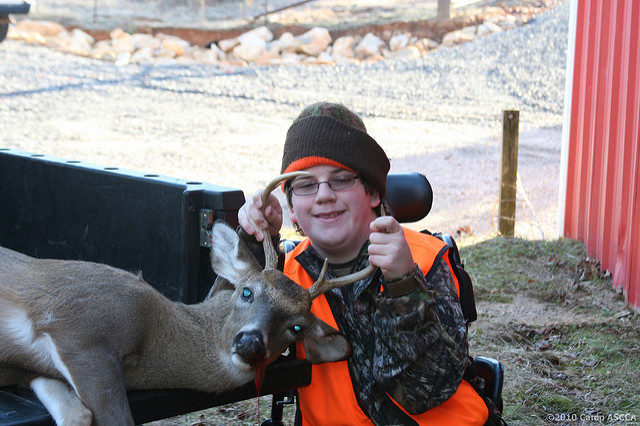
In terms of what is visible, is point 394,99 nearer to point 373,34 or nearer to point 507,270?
point 373,34

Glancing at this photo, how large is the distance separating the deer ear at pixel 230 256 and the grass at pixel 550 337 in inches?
52.6

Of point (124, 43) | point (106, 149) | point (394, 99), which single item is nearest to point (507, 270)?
point (106, 149)

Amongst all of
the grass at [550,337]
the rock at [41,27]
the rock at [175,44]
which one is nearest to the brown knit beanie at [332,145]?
the grass at [550,337]

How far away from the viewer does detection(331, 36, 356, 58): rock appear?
16969 millimetres

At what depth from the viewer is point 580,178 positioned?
7.26m

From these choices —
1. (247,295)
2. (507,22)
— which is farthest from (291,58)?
(247,295)

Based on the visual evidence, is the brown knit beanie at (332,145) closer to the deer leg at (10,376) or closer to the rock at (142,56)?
the deer leg at (10,376)

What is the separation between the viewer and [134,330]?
2662 millimetres

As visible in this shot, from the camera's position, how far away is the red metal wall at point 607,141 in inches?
238

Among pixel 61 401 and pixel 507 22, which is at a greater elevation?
pixel 507 22

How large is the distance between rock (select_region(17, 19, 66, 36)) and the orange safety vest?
1455 cm

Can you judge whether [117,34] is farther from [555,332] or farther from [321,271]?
[321,271]

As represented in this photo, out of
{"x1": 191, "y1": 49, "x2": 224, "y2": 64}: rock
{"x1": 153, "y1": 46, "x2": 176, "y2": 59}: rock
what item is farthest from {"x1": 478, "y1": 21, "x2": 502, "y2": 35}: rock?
{"x1": 153, "y1": 46, "x2": 176, "y2": 59}: rock

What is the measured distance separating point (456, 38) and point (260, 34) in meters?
4.13
